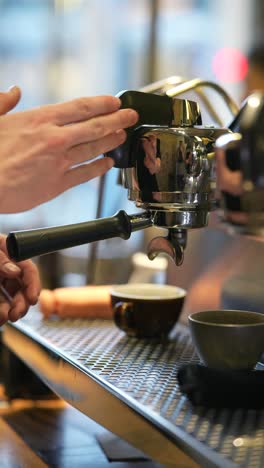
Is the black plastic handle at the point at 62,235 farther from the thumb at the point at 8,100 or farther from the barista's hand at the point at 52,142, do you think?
the thumb at the point at 8,100

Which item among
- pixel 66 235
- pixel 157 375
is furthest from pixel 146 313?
pixel 66 235

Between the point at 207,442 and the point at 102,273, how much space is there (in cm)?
74

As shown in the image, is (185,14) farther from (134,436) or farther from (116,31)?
(134,436)

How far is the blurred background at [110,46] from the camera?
11.9 ft

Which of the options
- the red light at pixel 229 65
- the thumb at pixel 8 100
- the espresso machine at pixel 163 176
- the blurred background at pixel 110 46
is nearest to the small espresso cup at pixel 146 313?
the espresso machine at pixel 163 176

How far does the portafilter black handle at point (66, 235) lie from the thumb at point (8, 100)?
0.58 feet

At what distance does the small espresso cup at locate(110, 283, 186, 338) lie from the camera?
916 millimetres

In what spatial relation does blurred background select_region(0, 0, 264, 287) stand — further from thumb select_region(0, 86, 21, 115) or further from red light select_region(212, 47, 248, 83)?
thumb select_region(0, 86, 21, 115)

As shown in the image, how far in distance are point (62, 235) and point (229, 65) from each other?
3375mm

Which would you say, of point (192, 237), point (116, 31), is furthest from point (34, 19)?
point (192, 237)

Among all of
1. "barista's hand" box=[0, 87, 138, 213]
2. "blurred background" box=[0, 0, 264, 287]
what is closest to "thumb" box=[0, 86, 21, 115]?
"barista's hand" box=[0, 87, 138, 213]

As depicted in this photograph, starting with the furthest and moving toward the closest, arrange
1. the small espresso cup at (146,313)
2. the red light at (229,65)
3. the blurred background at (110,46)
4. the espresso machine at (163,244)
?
the red light at (229,65) < the blurred background at (110,46) < the small espresso cup at (146,313) < the espresso machine at (163,244)

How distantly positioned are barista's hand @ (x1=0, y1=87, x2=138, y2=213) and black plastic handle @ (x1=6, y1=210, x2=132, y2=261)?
6 centimetres

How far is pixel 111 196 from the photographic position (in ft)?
4.04
